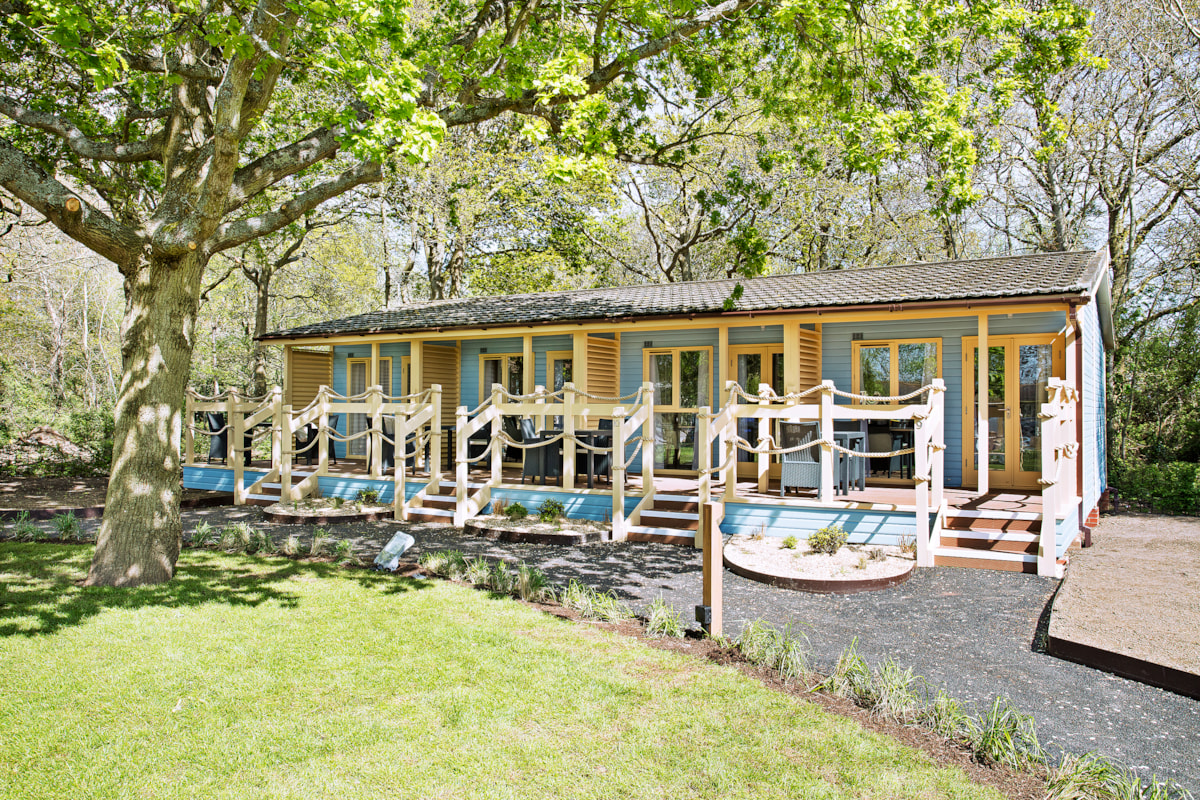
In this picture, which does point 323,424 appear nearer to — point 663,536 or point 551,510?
point 551,510

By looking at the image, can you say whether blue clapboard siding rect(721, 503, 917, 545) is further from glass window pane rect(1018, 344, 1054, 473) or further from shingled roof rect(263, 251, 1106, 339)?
glass window pane rect(1018, 344, 1054, 473)

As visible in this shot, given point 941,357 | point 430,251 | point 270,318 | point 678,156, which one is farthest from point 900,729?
point 270,318

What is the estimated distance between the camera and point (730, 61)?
33.1ft

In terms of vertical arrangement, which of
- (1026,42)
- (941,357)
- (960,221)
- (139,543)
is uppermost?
(960,221)

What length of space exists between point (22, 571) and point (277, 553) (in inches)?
86.3

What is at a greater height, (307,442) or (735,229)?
(735,229)

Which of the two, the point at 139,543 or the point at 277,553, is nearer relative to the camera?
the point at 139,543

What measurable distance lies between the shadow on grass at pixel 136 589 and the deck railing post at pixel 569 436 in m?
3.61

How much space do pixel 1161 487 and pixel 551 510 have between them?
37.7 ft

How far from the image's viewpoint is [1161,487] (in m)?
13.4

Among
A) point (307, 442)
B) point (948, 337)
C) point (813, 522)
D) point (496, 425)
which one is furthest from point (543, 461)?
point (307, 442)

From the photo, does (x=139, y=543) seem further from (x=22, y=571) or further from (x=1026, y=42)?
(x=1026, y=42)

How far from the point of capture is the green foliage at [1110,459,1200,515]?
1285cm

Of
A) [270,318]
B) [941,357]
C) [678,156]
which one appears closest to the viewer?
[678,156]
